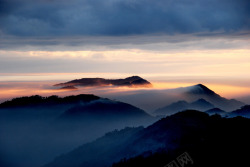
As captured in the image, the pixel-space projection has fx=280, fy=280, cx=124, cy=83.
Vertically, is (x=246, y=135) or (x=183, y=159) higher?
(x=246, y=135)

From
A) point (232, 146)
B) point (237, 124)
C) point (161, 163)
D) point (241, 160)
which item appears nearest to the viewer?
point (241, 160)

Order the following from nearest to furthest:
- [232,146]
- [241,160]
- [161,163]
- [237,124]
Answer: [241,160]
[232,146]
[161,163]
[237,124]

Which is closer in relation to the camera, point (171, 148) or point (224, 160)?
point (224, 160)

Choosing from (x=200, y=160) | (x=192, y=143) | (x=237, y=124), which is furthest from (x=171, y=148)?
(x=237, y=124)

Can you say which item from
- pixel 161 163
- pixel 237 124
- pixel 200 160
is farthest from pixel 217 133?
pixel 161 163

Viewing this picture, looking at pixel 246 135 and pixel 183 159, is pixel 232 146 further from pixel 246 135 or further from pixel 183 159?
pixel 183 159

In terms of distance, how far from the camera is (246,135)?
183 m

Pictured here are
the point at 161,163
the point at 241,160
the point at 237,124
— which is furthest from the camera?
the point at 237,124

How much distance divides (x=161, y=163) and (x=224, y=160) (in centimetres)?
4072

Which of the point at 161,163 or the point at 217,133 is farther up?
the point at 217,133

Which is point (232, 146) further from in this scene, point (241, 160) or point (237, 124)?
point (237, 124)

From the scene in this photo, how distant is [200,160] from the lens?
170 metres

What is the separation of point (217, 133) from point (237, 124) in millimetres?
17969

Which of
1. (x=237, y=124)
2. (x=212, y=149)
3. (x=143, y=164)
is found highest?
(x=237, y=124)
